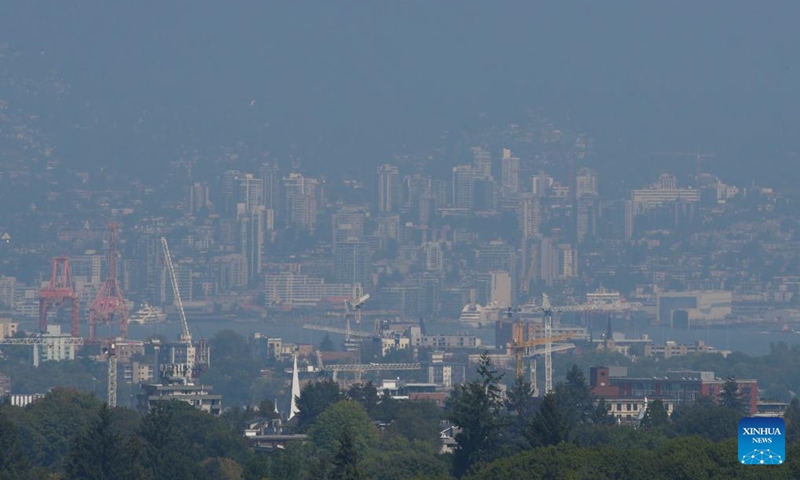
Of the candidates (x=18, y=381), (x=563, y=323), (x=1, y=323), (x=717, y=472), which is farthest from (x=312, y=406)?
(x=563, y=323)

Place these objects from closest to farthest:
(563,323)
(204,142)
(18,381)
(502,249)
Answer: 1. (18,381)
2. (563,323)
3. (502,249)
4. (204,142)

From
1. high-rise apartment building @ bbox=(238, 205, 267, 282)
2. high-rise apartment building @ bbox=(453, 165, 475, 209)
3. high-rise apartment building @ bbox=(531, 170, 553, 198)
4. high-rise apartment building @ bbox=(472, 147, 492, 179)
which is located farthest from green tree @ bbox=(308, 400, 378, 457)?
high-rise apartment building @ bbox=(472, 147, 492, 179)

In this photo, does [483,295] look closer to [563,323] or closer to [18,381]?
[563,323]

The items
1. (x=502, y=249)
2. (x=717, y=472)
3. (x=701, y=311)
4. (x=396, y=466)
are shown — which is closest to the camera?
(x=717, y=472)

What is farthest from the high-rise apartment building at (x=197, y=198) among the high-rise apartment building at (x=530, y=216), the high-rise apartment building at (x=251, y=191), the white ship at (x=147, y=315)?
the white ship at (x=147, y=315)

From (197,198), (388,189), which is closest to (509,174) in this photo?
(388,189)

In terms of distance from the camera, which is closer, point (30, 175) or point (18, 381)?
point (18, 381)

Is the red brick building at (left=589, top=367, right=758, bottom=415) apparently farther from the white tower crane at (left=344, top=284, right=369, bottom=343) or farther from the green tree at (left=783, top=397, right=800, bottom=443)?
the white tower crane at (left=344, top=284, right=369, bottom=343)
